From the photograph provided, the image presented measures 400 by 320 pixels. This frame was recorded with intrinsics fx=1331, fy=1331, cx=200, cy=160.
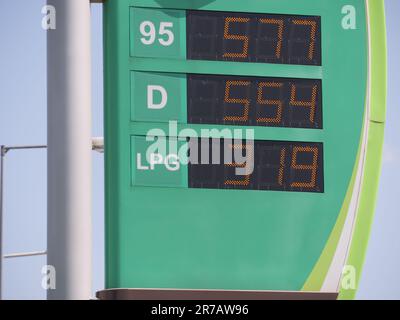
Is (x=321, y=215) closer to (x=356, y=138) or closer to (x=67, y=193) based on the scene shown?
(x=356, y=138)

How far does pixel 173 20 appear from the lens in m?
14.0

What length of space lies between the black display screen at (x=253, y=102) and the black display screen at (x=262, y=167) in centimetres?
24

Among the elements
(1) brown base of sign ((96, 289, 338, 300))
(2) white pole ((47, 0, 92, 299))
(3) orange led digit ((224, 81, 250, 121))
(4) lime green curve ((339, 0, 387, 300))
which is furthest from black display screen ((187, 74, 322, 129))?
(1) brown base of sign ((96, 289, 338, 300))

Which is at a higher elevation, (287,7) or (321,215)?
(287,7)

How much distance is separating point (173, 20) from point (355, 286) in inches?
135

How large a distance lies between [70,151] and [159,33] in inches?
61.0

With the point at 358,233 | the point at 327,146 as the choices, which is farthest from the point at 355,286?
the point at 327,146

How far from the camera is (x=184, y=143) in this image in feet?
44.9

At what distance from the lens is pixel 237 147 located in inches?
543

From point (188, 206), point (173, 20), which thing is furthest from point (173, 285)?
point (173, 20)

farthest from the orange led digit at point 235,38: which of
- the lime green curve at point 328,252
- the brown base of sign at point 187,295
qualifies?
the brown base of sign at point 187,295
